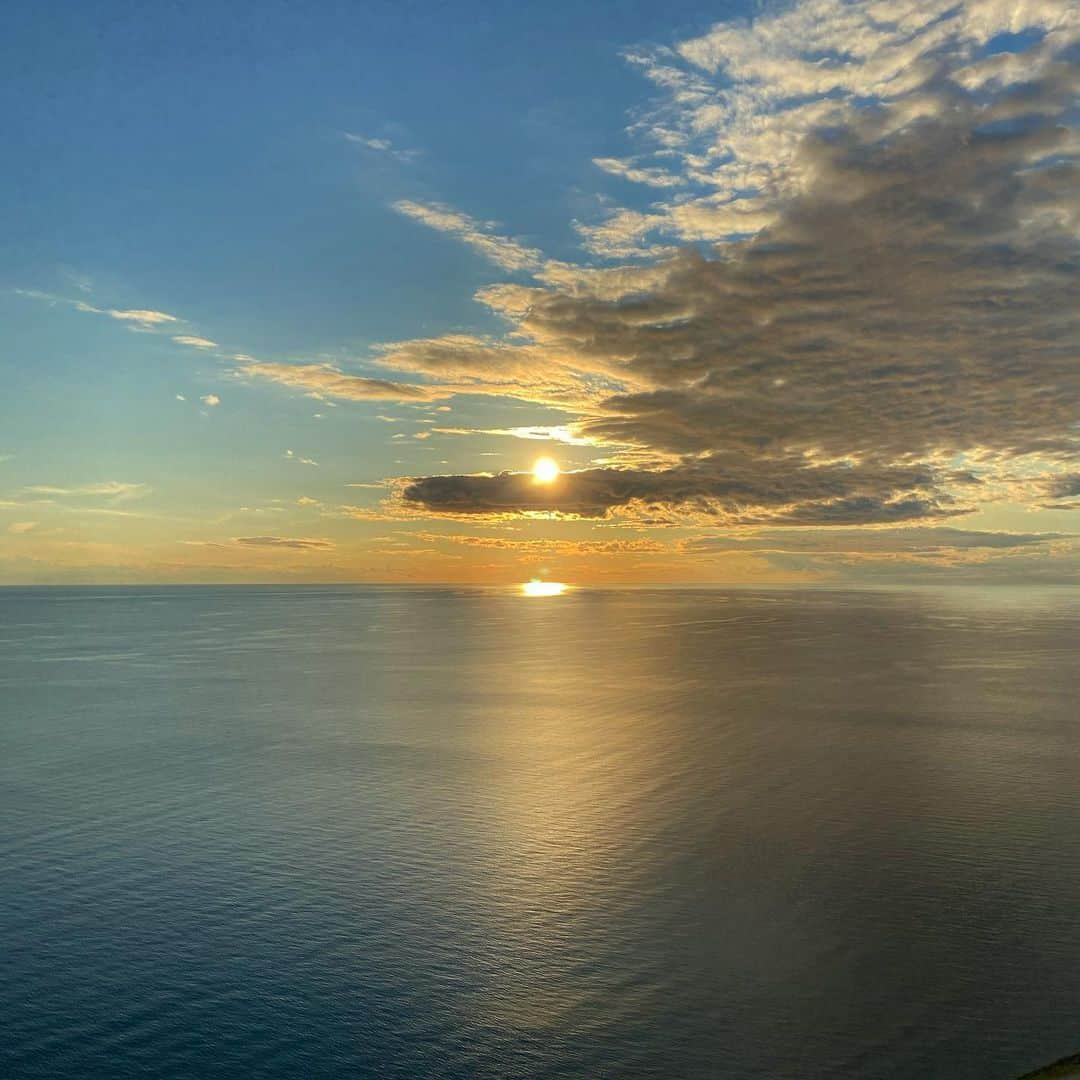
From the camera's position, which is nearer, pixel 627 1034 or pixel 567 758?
pixel 627 1034

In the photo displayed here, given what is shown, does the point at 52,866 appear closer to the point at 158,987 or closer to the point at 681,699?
the point at 158,987

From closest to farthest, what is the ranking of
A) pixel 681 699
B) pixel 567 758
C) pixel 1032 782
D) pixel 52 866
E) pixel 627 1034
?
pixel 627 1034
pixel 52 866
pixel 1032 782
pixel 567 758
pixel 681 699

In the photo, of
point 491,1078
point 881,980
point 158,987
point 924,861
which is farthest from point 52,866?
point 924,861

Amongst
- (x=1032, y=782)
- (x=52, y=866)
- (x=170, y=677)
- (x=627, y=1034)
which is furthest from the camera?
(x=170, y=677)

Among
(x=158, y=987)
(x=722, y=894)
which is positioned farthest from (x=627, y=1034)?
(x=158, y=987)

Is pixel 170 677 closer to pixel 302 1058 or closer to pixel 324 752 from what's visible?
pixel 324 752

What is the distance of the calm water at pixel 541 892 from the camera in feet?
69.8

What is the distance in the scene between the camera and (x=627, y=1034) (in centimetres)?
2159

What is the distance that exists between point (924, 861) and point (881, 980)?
11.3 metres

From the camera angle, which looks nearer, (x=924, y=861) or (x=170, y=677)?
(x=924, y=861)

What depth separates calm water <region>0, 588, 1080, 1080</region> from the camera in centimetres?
2128

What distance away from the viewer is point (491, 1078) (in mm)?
19734

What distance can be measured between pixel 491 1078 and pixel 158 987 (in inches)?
392

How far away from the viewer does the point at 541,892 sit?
103ft
